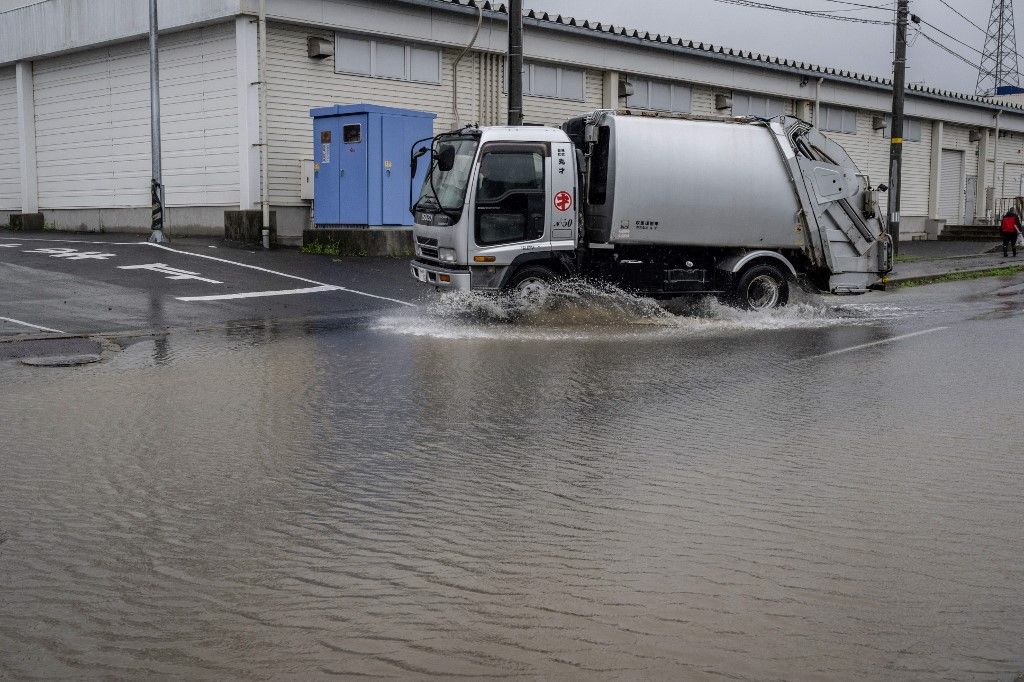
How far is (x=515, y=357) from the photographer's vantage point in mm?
11672

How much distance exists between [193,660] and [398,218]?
19.4 m

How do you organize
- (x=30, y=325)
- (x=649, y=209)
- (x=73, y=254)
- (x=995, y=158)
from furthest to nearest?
1. (x=995, y=158)
2. (x=73, y=254)
3. (x=649, y=209)
4. (x=30, y=325)

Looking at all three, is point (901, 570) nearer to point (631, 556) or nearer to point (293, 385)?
point (631, 556)

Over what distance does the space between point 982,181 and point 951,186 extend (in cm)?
231

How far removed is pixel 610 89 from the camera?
3094 centimetres

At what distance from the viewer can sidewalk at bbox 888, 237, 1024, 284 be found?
26.3 metres

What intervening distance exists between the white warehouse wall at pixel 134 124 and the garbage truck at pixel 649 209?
32.6 ft

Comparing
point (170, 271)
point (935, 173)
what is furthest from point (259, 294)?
point (935, 173)

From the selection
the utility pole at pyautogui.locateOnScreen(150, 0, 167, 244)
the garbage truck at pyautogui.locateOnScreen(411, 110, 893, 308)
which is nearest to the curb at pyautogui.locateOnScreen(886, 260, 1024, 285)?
the garbage truck at pyautogui.locateOnScreen(411, 110, 893, 308)

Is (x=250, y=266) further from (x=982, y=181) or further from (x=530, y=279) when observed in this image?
(x=982, y=181)

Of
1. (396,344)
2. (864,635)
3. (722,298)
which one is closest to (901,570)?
(864,635)

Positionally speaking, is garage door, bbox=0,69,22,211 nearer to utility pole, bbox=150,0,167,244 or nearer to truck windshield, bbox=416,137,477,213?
utility pole, bbox=150,0,167,244

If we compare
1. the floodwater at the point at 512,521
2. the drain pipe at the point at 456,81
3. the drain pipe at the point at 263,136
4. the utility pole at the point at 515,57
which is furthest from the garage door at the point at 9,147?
the floodwater at the point at 512,521

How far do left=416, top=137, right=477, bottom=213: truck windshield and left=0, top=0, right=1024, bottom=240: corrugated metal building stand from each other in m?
8.92
